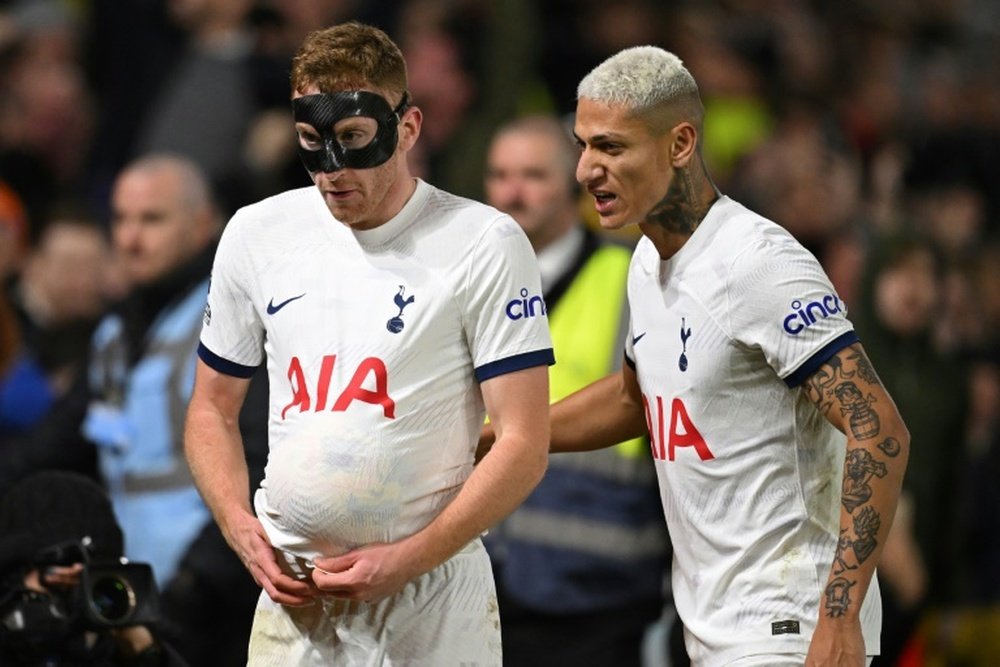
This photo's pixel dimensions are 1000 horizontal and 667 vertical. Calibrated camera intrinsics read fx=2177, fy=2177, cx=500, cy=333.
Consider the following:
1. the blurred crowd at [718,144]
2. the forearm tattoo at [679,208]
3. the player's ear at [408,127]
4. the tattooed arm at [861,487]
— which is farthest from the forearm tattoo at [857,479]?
the blurred crowd at [718,144]

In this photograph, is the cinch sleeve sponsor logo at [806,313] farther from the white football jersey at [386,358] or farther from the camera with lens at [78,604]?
the camera with lens at [78,604]

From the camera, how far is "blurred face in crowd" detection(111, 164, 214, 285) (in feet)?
27.0

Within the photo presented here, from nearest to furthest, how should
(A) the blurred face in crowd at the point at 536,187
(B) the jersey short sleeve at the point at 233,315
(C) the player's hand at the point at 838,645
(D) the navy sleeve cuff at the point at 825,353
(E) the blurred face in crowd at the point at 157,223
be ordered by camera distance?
1. (C) the player's hand at the point at 838,645
2. (D) the navy sleeve cuff at the point at 825,353
3. (B) the jersey short sleeve at the point at 233,315
4. (A) the blurred face in crowd at the point at 536,187
5. (E) the blurred face in crowd at the point at 157,223

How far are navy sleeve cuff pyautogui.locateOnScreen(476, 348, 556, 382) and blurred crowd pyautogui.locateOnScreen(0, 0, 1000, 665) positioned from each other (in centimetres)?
357

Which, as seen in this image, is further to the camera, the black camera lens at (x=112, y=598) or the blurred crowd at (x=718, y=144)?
the blurred crowd at (x=718, y=144)

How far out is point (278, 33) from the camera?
445 inches

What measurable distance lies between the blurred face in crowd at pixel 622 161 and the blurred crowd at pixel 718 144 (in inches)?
136

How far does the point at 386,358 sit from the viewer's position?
5.12m

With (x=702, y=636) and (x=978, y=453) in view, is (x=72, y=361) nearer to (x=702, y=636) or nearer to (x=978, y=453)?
(x=978, y=453)

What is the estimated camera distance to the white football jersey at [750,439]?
16.7 feet

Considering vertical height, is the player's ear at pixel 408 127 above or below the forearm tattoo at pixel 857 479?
above

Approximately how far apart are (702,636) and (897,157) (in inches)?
308

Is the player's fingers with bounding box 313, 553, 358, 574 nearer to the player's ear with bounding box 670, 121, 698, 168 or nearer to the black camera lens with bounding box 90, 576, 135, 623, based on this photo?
the black camera lens with bounding box 90, 576, 135, 623

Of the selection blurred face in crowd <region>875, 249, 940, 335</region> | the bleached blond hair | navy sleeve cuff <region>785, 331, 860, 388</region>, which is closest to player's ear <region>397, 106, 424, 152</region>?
the bleached blond hair
